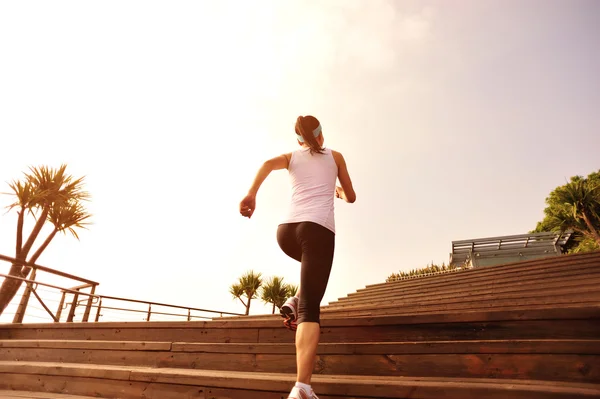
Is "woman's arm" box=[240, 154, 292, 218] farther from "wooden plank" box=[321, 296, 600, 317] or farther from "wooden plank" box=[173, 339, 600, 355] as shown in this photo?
"wooden plank" box=[321, 296, 600, 317]

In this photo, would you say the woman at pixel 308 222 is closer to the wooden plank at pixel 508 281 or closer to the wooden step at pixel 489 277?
the wooden plank at pixel 508 281

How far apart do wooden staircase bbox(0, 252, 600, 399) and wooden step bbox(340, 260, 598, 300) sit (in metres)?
1.61

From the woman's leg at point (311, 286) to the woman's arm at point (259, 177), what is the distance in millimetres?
338

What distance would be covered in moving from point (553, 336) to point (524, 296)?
7.66ft

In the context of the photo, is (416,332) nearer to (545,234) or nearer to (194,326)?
(194,326)

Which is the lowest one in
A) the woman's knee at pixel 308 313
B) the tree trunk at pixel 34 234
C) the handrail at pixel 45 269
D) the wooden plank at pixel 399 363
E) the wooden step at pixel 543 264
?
the wooden plank at pixel 399 363

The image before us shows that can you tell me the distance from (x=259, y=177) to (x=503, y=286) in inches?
187

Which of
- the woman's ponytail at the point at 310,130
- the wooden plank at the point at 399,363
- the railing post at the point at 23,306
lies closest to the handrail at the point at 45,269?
the railing post at the point at 23,306

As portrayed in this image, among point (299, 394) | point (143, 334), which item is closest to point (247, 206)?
point (299, 394)

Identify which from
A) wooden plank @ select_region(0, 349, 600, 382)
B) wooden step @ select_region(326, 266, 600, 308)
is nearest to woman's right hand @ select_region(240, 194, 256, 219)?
wooden plank @ select_region(0, 349, 600, 382)

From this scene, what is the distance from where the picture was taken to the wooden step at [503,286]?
14.1 feet

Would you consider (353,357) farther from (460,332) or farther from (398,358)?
(460,332)

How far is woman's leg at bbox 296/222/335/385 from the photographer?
1.52 metres

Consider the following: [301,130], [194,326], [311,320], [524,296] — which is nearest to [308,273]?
[311,320]
